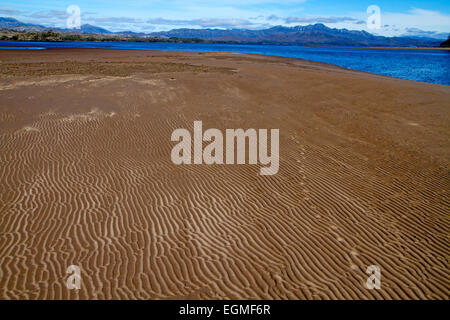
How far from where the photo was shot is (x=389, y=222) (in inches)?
298

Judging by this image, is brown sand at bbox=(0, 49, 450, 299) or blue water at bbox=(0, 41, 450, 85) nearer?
brown sand at bbox=(0, 49, 450, 299)

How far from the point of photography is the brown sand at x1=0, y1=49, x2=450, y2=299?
570cm

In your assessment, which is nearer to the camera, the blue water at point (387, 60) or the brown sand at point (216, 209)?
the brown sand at point (216, 209)

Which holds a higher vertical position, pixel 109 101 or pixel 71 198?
pixel 109 101

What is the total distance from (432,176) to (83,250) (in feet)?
36.8

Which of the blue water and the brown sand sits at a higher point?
the blue water

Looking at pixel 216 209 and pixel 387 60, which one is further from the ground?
pixel 387 60

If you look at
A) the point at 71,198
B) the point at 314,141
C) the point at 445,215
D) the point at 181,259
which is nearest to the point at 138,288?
the point at 181,259

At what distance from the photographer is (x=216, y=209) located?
805 centimetres

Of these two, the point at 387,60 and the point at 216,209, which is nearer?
the point at 216,209

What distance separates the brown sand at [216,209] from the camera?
18.7 feet

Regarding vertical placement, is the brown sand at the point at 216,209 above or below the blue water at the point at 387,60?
below

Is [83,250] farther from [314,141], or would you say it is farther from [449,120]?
[449,120]

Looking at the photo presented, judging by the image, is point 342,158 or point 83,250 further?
point 342,158
